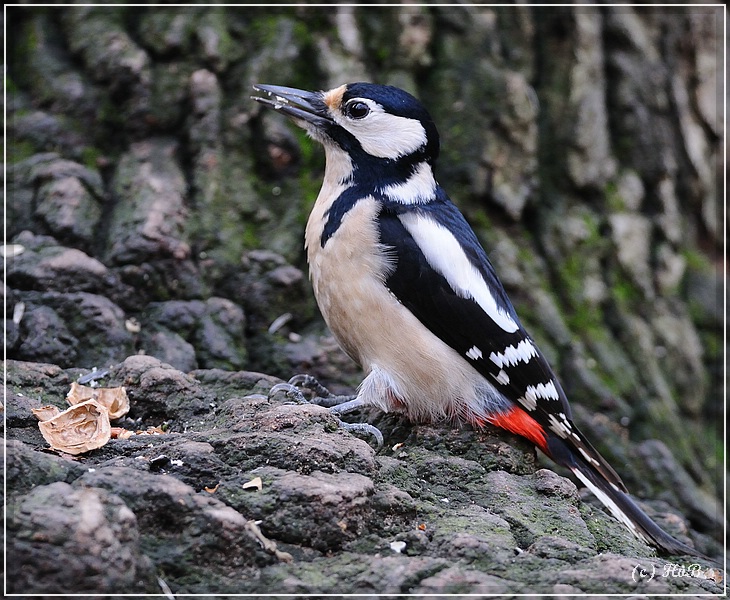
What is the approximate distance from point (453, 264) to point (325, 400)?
2.70 ft

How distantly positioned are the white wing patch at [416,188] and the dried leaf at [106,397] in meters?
1.51

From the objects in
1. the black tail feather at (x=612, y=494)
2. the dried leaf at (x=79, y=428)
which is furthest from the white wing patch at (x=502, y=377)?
the dried leaf at (x=79, y=428)

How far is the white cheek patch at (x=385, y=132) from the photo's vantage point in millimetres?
3857

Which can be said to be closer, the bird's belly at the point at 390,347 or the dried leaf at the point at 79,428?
the dried leaf at the point at 79,428

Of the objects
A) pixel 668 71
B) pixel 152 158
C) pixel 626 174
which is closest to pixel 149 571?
pixel 152 158

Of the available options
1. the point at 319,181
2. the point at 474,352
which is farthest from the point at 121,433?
the point at 319,181

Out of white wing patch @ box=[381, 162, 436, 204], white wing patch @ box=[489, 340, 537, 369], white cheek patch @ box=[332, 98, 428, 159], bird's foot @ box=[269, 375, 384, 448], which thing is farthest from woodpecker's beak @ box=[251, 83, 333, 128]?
white wing patch @ box=[489, 340, 537, 369]

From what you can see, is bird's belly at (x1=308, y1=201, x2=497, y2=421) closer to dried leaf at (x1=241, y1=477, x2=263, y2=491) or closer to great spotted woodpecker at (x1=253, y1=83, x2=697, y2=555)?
great spotted woodpecker at (x1=253, y1=83, x2=697, y2=555)

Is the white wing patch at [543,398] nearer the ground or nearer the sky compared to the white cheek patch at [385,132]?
nearer the ground

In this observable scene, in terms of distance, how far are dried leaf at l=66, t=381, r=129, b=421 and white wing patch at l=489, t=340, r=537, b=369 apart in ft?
4.95

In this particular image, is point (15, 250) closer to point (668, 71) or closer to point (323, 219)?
point (323, 219)

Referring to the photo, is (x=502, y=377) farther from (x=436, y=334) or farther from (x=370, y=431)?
(x=370, y=431)

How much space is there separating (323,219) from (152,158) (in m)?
1.21

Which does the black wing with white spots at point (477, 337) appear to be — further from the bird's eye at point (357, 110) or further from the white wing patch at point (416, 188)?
the bird's eye at point (357, 110)
